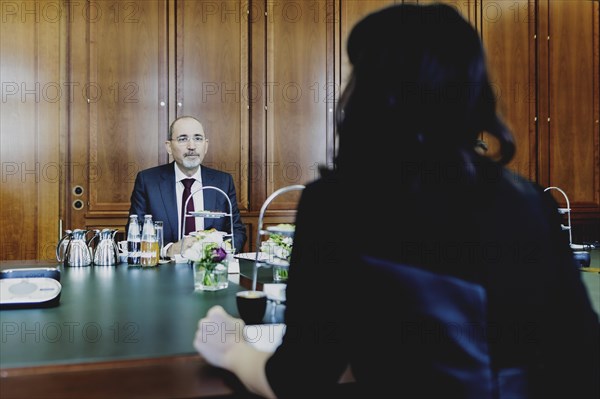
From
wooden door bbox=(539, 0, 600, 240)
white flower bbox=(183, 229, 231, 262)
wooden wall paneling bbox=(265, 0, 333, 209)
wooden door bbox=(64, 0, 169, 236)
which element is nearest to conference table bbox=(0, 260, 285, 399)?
white flower bbox=(183, 229, 231, 262)

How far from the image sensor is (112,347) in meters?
1.14

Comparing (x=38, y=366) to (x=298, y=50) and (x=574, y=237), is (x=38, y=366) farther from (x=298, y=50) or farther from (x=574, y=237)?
(x=574, y=237)

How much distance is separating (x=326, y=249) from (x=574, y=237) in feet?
16.8

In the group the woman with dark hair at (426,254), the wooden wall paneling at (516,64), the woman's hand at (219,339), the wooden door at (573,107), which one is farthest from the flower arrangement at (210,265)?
the wooden door at (573,107)

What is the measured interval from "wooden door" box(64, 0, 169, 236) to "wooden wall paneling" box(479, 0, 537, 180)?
2.87 m

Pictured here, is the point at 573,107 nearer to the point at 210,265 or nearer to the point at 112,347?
the point at 210,265

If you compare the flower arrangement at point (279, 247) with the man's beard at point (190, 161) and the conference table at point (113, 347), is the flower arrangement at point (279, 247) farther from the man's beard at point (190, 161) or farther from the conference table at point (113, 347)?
the man's beard at point (190, 161)

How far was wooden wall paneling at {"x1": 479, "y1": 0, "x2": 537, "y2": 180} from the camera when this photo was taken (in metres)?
5.04

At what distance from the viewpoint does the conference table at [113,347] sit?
3.32 feet

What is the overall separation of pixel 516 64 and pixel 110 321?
469 centimetres

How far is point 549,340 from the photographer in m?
0.83

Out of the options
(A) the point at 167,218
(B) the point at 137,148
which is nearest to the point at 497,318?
(A) the point at 167,218

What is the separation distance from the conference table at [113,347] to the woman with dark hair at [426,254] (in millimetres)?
281

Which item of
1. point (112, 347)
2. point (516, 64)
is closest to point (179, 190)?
point (112, 347)
